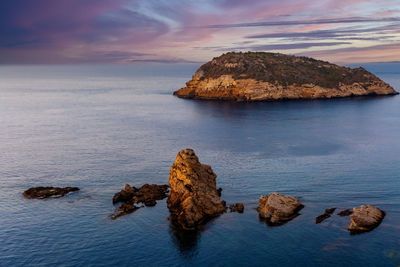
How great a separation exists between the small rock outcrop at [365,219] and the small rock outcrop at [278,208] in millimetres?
8122

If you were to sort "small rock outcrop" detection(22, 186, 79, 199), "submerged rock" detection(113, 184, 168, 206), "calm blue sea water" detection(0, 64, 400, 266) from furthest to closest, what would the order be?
"small rock outcrop" detection(22, 186, 79, 199)
"submerged rock" detection(113, 184, 168, 206)
"calm blue sea water" detection(0, 64, 400, 266)

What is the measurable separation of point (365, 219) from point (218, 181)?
27.4m

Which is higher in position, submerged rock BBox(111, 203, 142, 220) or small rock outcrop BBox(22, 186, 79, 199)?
small rock outcrop BBox(22, 186, 79, 199)

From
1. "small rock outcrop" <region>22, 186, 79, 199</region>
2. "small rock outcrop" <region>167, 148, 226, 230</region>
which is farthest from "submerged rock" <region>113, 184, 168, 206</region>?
"small rock outcrop" <region>22, 186, 79, 199</region>

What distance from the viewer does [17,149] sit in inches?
3782

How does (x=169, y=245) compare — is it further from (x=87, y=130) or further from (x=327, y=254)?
(x=87, y=130)

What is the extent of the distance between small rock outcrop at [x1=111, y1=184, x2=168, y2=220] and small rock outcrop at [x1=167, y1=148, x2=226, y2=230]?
3.66m

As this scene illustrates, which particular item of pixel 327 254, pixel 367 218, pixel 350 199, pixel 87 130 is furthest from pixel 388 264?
pixel 87 130

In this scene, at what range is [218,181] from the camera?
2783 inches

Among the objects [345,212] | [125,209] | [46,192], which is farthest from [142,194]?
[345,212]

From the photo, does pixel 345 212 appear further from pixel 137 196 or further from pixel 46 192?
pixel 46 192

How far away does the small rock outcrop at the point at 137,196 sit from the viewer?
190 feet

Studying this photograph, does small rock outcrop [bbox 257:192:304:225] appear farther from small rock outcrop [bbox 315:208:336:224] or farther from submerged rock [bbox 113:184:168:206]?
submerged rock [bbox 113:184:168:206]

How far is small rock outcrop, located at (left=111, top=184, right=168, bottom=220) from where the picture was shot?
58.1 meters
